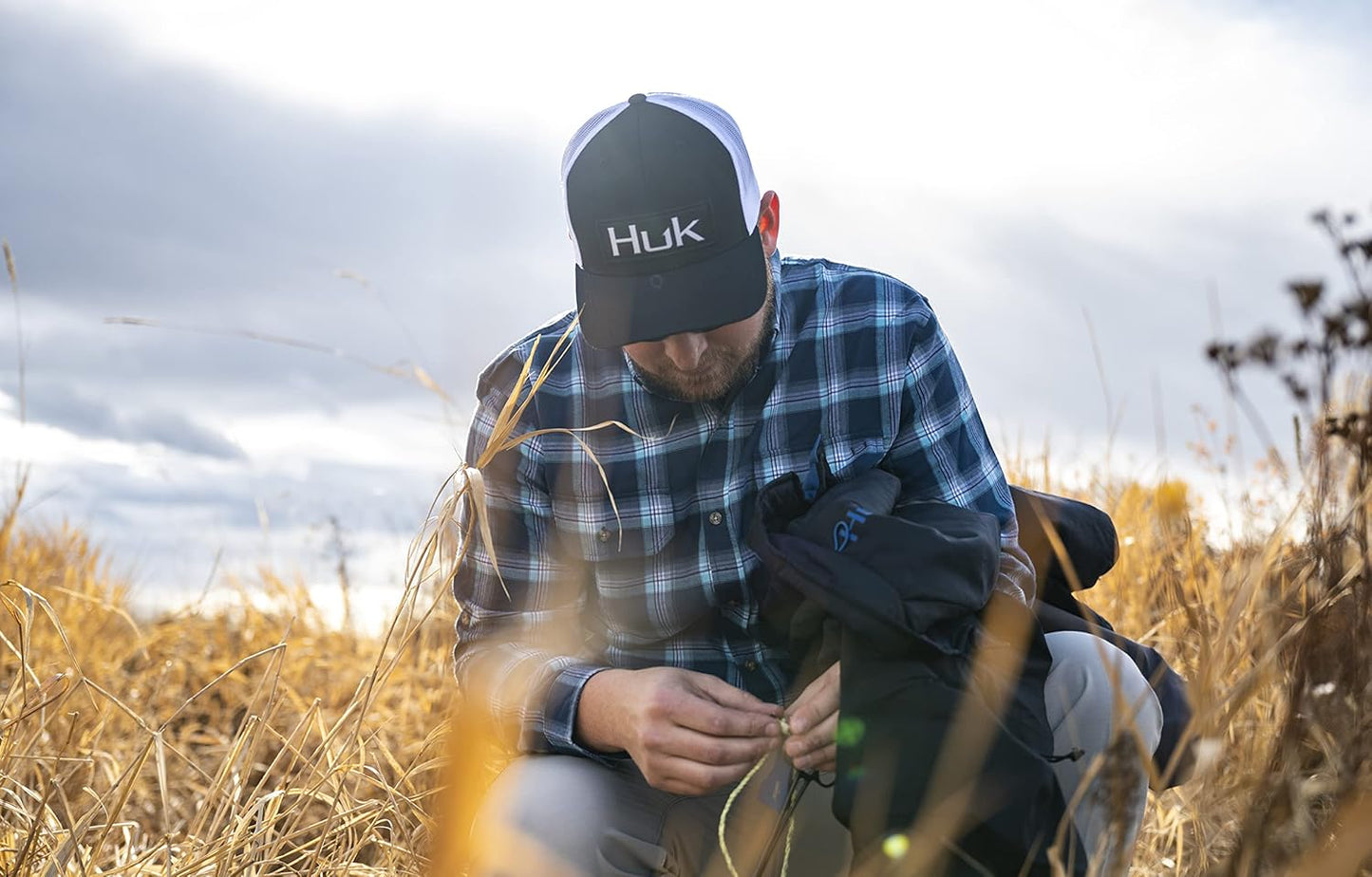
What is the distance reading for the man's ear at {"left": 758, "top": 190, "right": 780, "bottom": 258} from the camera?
2152mm

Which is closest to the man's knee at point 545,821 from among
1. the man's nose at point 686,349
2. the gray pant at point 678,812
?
the gray pant at point 678,812

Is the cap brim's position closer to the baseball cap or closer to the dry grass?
the baseball cap

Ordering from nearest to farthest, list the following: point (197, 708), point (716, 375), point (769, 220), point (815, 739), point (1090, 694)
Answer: point (815, 739)
point (1090, 694)
point (716, 375)
point (769, 220)
point (197, 708)

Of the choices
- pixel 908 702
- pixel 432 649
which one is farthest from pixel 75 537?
pixel 908 702

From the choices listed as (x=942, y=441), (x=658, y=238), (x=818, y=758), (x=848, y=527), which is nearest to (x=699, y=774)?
(x=818, y=758)

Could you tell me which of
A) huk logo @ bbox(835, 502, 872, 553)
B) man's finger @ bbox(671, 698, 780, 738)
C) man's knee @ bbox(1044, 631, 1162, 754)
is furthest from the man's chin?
man's knee @ bbox(1044, 631, 1162, 754)

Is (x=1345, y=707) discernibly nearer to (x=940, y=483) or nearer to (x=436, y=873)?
(x=940, y=483)

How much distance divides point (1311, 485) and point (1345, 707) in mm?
584

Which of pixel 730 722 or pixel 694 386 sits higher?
pixel 694 386

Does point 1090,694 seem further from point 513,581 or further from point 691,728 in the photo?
point 513,581

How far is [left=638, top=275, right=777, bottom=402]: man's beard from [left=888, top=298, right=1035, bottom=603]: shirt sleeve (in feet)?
0.91

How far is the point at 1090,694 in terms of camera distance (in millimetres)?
1778

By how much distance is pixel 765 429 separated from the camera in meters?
2.07

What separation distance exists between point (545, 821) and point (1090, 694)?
2.79ft
